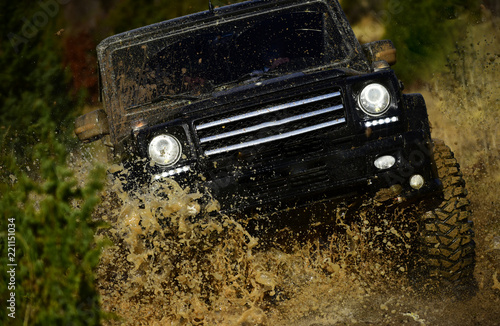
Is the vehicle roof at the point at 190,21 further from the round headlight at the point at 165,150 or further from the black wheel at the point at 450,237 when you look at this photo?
the black wheel at the point at 450,237

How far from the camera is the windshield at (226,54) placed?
4469 millimetres

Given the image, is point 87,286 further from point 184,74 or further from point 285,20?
point 285,20

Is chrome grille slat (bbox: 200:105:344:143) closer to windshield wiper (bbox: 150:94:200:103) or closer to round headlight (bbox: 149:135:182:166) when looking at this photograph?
round headlight (bbox: 149:135:182:166)

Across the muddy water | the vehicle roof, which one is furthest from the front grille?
the vehicle roof

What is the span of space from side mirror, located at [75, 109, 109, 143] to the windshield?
0.23 m

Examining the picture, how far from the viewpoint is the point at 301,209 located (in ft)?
11.6

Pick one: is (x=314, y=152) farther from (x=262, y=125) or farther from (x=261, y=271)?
(x=261, y=271)

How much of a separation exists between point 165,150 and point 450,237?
2170 millimetres

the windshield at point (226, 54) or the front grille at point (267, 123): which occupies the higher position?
the windshield at point (226, 54)

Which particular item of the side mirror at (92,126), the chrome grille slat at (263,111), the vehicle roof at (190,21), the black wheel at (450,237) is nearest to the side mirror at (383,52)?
the vehicle roof at (190,21)

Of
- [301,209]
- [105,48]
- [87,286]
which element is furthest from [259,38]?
[87,286]

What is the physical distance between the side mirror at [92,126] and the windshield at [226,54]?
0.75 ft

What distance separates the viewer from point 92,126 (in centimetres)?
450

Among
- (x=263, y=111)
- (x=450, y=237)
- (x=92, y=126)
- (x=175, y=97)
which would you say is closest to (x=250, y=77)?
(x=175, y=97)
